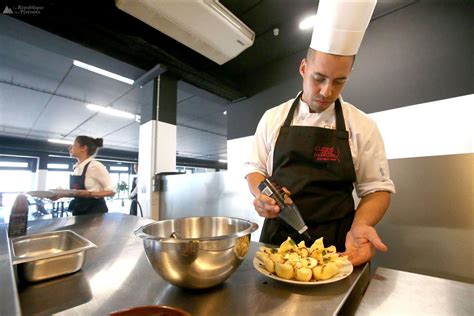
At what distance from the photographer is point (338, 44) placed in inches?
33.8

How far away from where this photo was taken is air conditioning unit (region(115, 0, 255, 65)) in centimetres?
175

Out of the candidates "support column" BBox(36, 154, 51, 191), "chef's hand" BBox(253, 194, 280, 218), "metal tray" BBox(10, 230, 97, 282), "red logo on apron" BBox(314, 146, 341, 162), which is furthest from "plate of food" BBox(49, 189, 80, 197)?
"support column" BBox(36, 154, 51, 191)

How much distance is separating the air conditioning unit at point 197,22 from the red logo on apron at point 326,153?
5.07ft

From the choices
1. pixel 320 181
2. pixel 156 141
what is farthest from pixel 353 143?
pixel 156 141

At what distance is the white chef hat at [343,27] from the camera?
0.86 metres

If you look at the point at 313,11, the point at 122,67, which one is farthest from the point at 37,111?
the point at 313,11

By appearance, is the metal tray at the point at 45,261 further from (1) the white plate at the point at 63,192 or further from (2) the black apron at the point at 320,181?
(1) the white plate at the point at 63,192

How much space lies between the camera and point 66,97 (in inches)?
162

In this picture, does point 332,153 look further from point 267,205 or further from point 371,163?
point 267,205

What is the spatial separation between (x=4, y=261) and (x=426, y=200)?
1980mm

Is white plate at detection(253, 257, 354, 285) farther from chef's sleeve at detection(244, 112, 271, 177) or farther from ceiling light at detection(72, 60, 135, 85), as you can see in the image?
ceiling light at detection(72, 60, 135, 85)

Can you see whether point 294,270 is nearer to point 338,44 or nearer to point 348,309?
point 348,309

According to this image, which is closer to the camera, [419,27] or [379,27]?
[419,27]

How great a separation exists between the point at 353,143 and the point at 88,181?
2.23m
